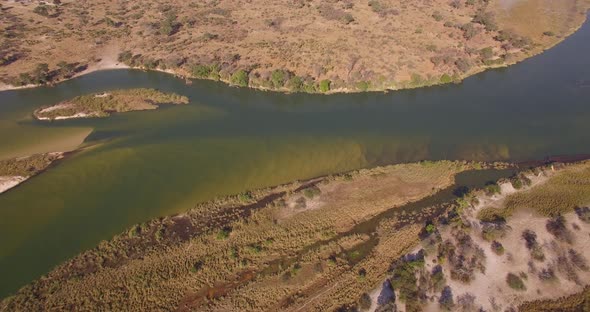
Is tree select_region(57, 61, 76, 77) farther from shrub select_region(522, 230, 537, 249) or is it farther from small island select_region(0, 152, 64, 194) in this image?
shrub select_region(522, 230, 537, 249)

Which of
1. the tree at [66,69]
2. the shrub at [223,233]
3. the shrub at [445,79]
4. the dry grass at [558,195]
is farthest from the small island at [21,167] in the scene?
the shrub at [445,79]

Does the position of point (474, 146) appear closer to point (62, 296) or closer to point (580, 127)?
point (580, 127)

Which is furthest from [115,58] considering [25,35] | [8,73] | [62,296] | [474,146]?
[474,146]

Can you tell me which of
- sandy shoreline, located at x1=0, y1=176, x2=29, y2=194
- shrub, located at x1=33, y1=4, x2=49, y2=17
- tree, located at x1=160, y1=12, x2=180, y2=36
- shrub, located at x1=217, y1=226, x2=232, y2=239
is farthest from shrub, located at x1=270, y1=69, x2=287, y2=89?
shrub, located at x1=33, y1=4, x2=49, y2=17

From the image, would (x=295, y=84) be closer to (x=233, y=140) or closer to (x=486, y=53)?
(x=233, y=140)

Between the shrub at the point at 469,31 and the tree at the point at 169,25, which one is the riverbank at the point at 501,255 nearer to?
the shrub at the point at 469,31

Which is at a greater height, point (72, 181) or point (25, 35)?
point (25, 35)

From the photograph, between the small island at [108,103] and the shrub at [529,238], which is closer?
the shrub at [529,238]
